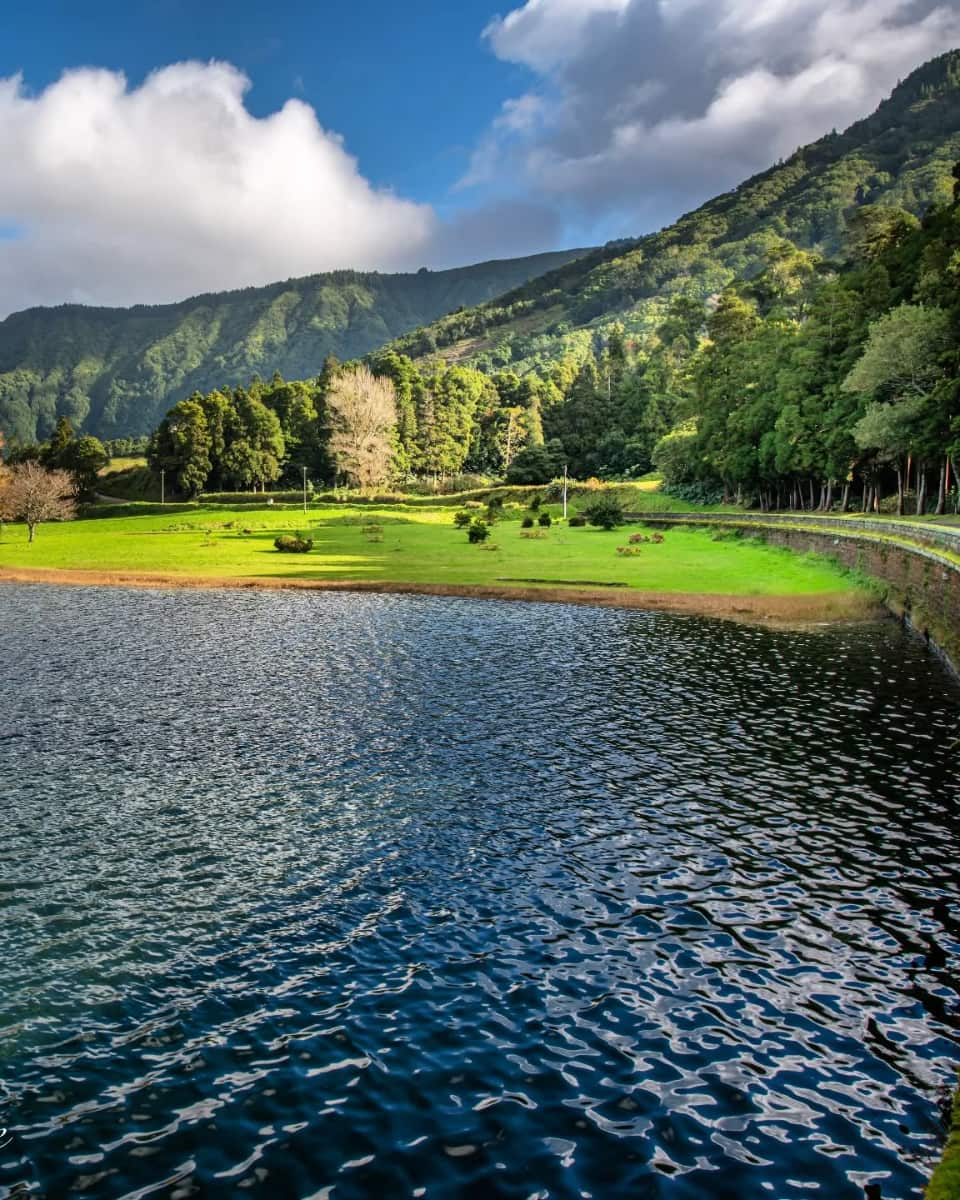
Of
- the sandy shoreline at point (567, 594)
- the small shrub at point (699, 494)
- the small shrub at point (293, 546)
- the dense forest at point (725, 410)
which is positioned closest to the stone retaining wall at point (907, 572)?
the sandy shoreline at point (567, 594)

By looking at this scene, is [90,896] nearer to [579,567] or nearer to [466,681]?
[466,681]

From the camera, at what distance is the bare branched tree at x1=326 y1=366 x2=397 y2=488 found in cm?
13875

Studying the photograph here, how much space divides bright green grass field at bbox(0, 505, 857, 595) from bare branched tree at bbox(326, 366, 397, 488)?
34.4m

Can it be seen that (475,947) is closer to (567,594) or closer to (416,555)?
(567,594)

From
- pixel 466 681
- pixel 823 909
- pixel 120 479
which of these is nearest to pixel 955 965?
pixel 823 909

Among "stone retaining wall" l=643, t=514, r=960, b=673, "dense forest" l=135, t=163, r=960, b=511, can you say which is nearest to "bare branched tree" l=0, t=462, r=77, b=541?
"dense forest" l=135, t=163, r=960, b=511

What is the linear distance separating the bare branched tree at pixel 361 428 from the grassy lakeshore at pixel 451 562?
37.0 metres

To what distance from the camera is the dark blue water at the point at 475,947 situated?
8.34 m

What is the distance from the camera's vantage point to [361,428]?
13962 cm

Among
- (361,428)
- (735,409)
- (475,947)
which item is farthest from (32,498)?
(475,947)

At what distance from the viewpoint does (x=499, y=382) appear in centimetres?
19675

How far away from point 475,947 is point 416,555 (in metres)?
60.3

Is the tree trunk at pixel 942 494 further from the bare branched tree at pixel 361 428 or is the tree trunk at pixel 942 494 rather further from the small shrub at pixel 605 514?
the bare branched tree at pixel 361 428

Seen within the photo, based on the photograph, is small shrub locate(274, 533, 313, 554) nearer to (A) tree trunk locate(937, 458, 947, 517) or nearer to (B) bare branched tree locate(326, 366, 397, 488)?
(A) tree trunk locate(937, 458, 947, 517)
